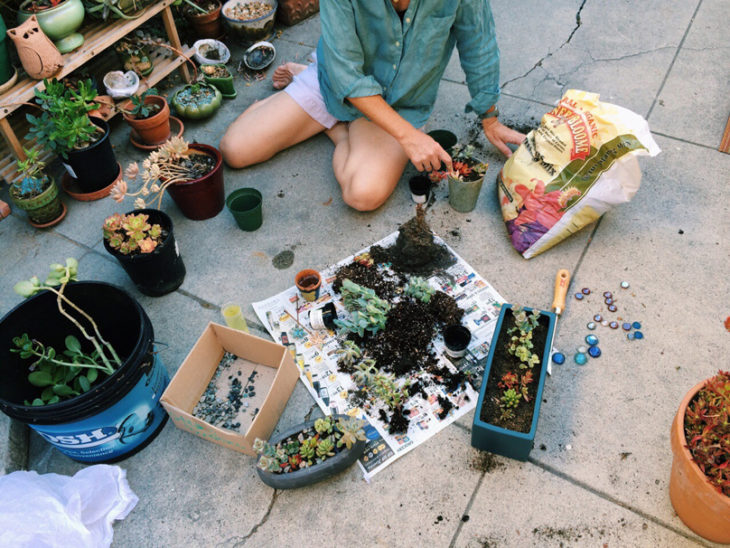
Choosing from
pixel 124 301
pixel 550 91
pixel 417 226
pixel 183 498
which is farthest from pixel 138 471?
pixel 550 91

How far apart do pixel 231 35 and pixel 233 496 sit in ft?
9.55

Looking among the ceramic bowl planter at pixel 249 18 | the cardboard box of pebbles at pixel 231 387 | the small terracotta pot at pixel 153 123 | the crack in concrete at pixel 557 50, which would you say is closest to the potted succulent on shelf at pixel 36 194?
the small terracotta pot at pixel 153 123

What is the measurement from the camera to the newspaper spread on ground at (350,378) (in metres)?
1.83

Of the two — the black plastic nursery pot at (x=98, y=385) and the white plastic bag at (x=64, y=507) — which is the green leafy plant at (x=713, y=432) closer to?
the black plastic nursery pot at (x=98, y=385)

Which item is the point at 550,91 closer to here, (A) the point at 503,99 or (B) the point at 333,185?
(A) the point at 503,99

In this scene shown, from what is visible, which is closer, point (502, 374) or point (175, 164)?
point (502, 374)

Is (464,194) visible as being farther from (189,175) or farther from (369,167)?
(189,175)

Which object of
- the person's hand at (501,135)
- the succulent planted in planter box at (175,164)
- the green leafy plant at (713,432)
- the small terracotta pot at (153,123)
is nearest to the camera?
the green leafy plant at (713,432)

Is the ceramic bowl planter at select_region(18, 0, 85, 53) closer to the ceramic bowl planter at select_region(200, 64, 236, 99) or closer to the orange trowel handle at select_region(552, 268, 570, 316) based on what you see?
the ceramic bowl planter at select_region(200, 64, 236, 99)

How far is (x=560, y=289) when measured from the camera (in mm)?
2129

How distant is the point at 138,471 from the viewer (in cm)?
181

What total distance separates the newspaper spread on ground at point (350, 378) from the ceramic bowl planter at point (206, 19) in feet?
6.36

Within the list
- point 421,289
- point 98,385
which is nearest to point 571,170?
point 421,289

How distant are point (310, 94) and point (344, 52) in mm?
596
